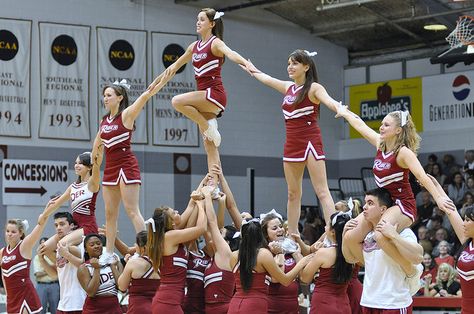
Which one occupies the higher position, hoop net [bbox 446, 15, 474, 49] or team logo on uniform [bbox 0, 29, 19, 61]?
team logo on uniform [bbox 0, 29, 19, 61]

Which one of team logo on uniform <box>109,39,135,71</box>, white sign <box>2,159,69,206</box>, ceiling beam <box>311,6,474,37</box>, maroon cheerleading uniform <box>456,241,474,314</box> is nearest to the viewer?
maroon cheerleading uniform <box>456,241,474,314</box>

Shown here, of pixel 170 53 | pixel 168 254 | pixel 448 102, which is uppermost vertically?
pixel 170 53

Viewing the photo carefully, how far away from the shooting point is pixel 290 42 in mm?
24688

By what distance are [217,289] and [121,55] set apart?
1334 centimetres

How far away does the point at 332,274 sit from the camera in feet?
28.0

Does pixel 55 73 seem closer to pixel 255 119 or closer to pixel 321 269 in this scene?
pixel 255 119

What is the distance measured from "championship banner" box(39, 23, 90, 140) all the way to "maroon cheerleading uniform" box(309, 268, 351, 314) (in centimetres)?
1362

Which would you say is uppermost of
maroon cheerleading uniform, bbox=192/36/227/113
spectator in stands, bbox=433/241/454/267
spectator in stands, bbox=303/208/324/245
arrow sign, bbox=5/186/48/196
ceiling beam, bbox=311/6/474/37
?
ceiling beam, bbox=311/6/474/37

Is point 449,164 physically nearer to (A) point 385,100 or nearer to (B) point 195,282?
(A) point 385,100

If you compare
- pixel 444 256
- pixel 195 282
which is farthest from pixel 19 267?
pixel 444 256

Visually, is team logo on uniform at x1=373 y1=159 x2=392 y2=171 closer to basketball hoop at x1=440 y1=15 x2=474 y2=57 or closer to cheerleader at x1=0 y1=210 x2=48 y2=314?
cheerleader at x1=0 y1=210 x2=48 y2=314

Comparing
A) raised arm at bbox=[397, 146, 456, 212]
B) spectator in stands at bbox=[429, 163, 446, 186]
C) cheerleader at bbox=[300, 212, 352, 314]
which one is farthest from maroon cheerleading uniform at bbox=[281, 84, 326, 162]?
spectator in stands at bbox=[429, 163, 446, 186]

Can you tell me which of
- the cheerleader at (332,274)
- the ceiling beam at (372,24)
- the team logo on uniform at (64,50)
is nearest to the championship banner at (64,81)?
the team logo on uniform at (64,50)

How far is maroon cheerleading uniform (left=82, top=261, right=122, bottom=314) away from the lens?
396 inches
